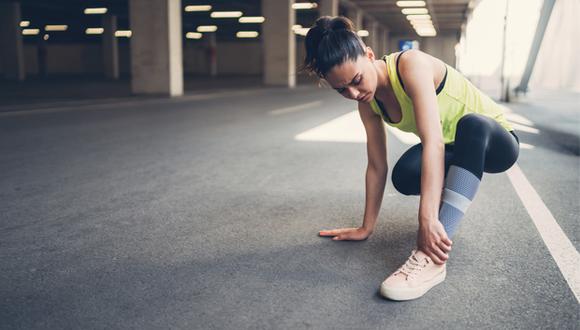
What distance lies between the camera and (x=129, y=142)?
21.2 ft

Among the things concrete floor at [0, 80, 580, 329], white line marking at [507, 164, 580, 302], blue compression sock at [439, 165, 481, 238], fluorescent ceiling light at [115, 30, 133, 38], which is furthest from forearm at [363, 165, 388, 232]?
fluorescent ceiling light at [115, 30, 133, 38]

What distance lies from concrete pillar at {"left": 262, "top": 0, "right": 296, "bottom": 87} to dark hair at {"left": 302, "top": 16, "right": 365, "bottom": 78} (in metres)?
22.3

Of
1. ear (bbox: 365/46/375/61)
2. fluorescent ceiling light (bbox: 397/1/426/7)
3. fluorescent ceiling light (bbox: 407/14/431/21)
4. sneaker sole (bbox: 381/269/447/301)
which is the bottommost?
sneaker sole (bbox: 381/269/447/301)

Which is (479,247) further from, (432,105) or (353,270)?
(432,105)

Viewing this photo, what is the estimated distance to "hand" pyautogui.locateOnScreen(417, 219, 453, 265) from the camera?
1959 mm

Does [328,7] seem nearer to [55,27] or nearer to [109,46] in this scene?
[109,46]

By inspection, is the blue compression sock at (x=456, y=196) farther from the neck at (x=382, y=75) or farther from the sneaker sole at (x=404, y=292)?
the neck at (x=382, y=75)

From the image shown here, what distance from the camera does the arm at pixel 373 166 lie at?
257 cm

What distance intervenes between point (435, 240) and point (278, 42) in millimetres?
23309

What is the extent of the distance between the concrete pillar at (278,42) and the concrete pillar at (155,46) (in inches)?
329

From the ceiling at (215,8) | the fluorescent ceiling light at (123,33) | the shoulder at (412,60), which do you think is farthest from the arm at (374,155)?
the fluorescent ceiling light at (123,33)

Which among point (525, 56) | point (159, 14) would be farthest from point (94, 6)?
point (525, 56)

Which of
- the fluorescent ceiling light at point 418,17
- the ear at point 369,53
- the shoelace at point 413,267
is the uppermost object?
the fluorescent ceiling light at point 418,17

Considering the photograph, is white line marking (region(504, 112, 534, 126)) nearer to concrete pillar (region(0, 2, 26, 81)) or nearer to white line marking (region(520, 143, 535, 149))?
white line marking (region(520, 143, 535, 149))
